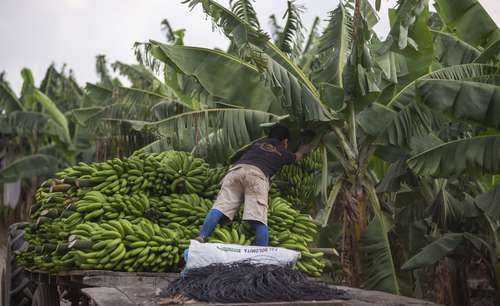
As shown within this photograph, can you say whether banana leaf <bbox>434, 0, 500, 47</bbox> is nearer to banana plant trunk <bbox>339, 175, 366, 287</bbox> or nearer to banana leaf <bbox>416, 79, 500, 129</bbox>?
banana leaf <bbox>416, 79, 500, 129</bbox>

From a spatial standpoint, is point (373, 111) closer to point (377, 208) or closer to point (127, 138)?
point (377, 208)

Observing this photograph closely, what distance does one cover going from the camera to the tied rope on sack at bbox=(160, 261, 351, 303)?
340cm

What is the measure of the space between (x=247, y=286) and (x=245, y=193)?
2.10m

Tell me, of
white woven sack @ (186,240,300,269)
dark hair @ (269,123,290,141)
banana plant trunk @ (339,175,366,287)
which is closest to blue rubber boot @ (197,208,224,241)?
white woven sack @ (186,240,300,269)

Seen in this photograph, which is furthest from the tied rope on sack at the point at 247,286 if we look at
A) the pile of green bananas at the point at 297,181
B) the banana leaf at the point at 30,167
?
the banana leaf at the point at 30,167

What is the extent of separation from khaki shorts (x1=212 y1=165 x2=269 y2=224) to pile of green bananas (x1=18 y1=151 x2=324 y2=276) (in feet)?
0.67

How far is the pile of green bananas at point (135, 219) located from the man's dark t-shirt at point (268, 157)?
38 cm

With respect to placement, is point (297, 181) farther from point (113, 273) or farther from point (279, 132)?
point (113, 273)

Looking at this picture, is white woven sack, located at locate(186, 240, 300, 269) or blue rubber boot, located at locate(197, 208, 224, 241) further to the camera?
blue rubber boot, located at locate(197, 208, 224, 241)

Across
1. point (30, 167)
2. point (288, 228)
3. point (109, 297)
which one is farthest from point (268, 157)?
point (30, 167)

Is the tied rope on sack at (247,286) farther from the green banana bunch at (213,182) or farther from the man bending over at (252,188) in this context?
the green banana bunch at (213,182)

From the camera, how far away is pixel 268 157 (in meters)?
5.84

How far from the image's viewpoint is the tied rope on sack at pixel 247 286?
340 centimetres

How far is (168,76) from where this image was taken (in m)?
9.40
